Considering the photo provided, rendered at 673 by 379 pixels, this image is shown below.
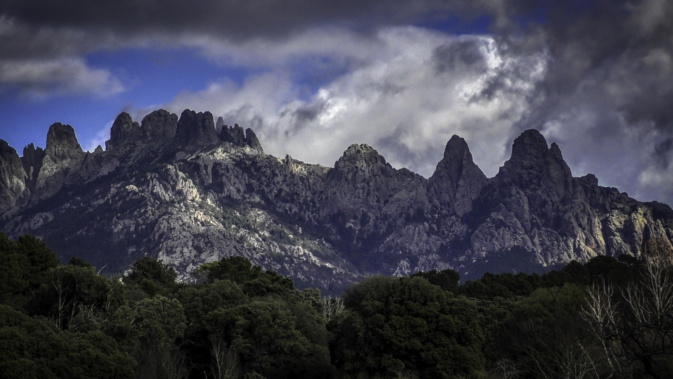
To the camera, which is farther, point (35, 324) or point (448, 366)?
point (448, 366)

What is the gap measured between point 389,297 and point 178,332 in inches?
927

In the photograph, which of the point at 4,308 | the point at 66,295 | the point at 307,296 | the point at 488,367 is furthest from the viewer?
the point at 307,296

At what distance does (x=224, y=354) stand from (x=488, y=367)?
30020 mm

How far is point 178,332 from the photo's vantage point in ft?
235

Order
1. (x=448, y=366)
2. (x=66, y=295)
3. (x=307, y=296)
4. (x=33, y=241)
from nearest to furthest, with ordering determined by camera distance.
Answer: (x=448, y=366) < (x=66, y=295) < (x=33, y=241) < (x=307, y=296)

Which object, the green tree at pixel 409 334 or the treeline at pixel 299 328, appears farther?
the green tree at pixel 409 334

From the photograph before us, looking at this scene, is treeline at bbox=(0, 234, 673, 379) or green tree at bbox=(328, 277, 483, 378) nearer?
treeline at bbox=(0, 234, 673, 379)

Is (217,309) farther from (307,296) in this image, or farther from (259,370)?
(307,296)

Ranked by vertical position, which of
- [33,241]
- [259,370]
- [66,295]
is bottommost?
[259,370]

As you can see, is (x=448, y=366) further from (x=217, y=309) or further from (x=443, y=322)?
(x=217, y=309)

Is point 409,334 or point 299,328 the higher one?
point 299,328

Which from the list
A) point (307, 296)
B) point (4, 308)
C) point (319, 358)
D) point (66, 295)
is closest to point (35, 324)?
point (4, 308)

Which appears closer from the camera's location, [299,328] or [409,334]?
[409,334]

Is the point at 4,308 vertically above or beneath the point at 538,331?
beneath
